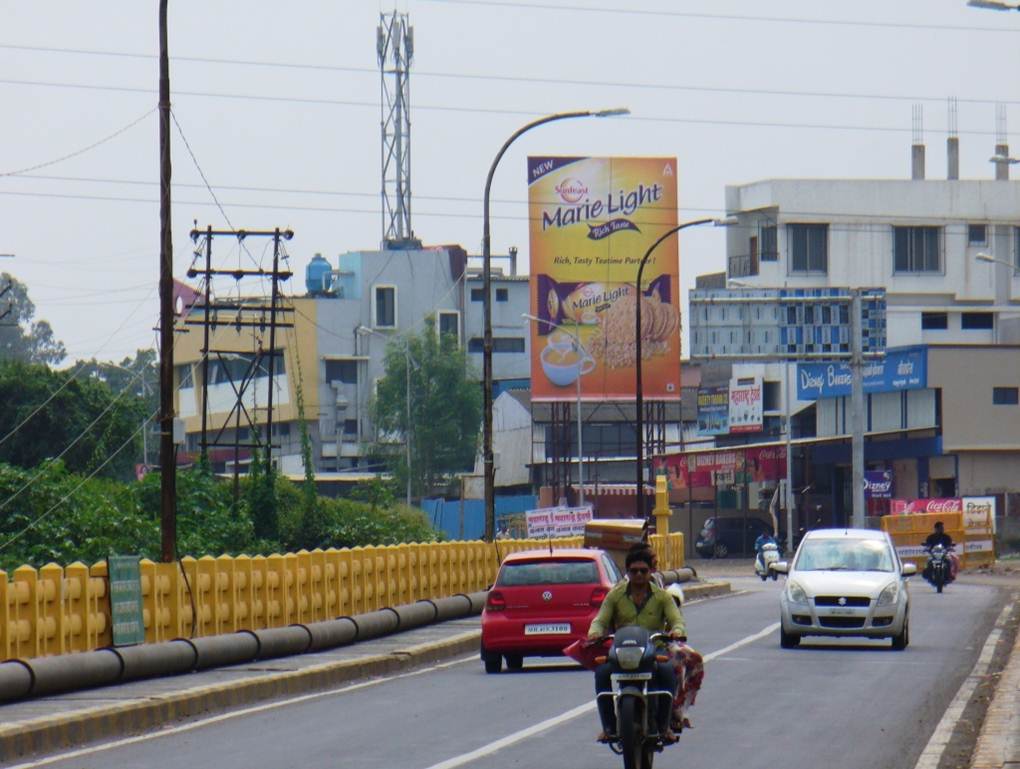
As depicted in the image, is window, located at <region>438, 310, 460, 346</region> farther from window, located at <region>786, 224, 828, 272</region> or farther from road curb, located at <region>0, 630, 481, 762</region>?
road curb, located at <region>0, 630, 481, 762</region>

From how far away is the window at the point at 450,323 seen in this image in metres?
117

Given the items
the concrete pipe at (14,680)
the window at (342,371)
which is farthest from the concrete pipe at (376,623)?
the window at (342,371)

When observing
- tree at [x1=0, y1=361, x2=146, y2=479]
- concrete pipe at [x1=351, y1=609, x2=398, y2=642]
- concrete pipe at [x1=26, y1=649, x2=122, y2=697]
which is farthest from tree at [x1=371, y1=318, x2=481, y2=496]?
concrete pipe at [x1=26, y1=649, x2=122, y2=697]

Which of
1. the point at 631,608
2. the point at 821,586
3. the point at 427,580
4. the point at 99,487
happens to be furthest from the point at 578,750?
the point at 99,487

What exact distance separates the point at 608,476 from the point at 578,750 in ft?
298

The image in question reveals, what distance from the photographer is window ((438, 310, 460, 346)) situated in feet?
383

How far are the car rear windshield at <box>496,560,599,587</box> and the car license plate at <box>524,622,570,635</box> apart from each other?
568mm

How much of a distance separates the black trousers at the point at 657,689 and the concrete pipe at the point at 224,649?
10937mm

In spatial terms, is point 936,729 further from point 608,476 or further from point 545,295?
point 608,476

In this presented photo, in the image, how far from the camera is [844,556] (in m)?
→ 27.8

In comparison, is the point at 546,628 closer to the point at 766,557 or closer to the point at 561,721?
the point at 561,721

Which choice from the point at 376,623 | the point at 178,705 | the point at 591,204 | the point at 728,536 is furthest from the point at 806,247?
the point at 178,705

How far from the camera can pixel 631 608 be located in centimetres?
1303

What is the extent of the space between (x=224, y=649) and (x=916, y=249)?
7998 cm
